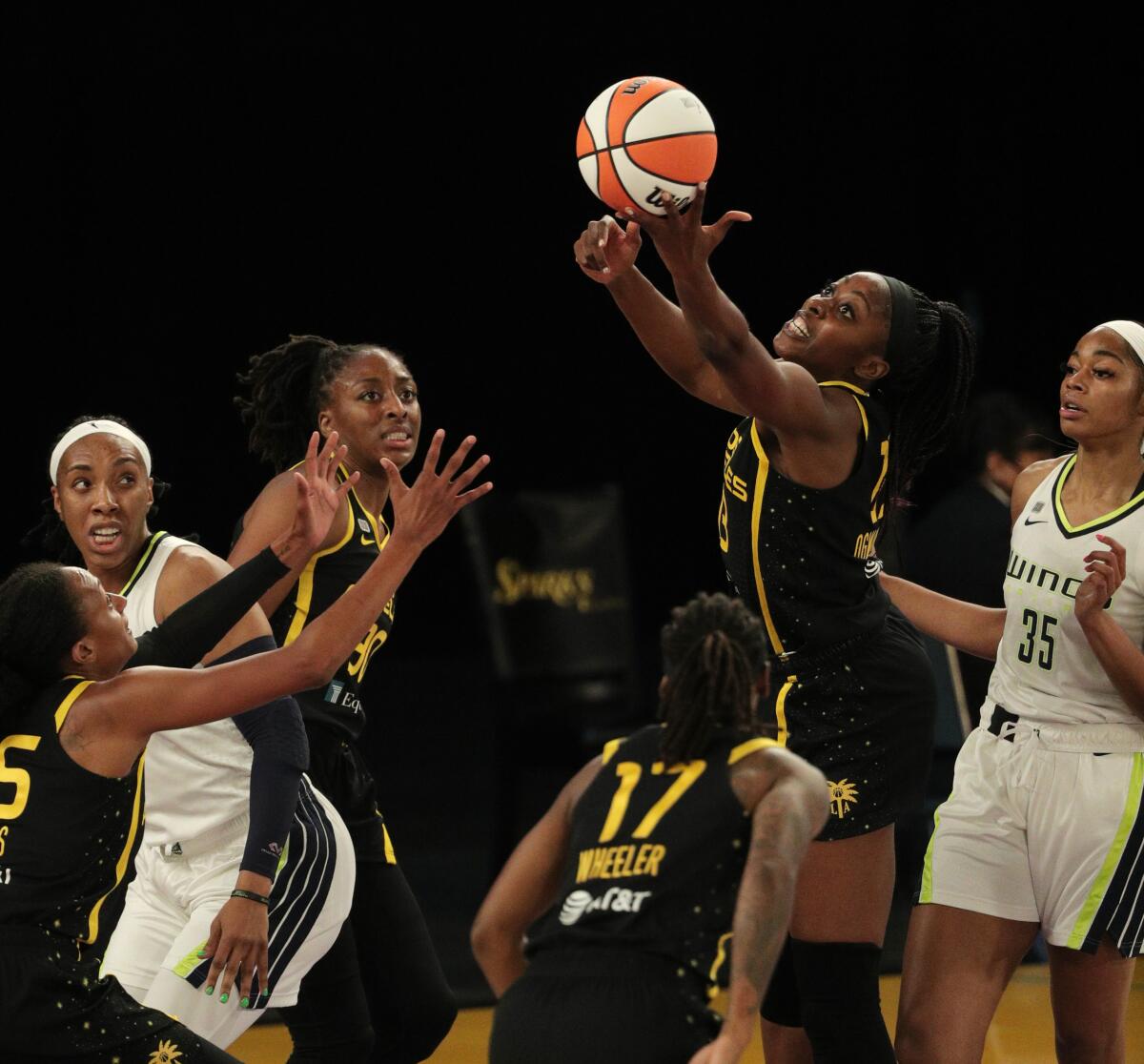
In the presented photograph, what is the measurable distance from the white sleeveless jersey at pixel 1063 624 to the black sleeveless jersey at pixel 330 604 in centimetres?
142

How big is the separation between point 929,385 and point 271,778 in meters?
1.65

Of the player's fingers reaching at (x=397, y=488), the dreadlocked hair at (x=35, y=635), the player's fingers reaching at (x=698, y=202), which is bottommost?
the dreadlocked hair at (x=35, y=635)

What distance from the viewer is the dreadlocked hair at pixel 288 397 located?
16.3ft

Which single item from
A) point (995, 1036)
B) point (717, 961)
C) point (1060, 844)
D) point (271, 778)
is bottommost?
point (995, 1036)

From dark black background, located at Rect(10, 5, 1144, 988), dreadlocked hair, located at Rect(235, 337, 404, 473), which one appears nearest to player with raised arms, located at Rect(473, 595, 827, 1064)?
dreadlocked hair, located at Rect(235, 337, 404, 473)

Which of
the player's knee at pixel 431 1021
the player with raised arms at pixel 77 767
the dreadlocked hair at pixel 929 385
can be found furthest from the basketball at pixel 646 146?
the player's knee at pixel 431 1021

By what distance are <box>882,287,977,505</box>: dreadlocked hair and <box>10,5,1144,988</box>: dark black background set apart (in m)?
5.74

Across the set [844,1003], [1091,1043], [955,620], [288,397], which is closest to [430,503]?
[844,1003]

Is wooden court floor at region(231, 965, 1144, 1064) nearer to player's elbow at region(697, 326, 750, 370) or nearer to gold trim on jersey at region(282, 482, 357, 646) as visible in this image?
gold trim on jersey at region(282, 482, 357, 646)

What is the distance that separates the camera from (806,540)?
13.0 feet

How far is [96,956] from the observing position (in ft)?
11.2

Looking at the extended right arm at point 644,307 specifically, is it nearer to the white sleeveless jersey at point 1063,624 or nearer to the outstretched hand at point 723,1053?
the white sleeveless jersey at point 1063,624

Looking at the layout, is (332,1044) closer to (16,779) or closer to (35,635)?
(16,779)

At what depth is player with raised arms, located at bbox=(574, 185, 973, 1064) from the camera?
3.83m
